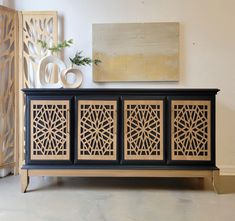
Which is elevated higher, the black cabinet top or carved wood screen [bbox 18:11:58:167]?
carved wood screen [bbox 18:11:58:167]

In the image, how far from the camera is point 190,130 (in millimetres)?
2266

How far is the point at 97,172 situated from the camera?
7.43ft

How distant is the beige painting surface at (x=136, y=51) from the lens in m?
2.79

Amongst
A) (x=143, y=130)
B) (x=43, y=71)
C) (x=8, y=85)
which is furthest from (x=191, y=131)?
(x=8, y=85)

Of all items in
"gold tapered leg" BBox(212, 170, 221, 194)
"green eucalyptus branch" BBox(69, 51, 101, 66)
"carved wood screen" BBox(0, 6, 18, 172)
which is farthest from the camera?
"carved wood screen" BBox(0, 6, 18, 172)

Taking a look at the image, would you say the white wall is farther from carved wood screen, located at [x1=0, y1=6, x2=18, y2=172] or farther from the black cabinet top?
carved wood screen, located at [x1=0, y1=6, x2=18, y2=172]

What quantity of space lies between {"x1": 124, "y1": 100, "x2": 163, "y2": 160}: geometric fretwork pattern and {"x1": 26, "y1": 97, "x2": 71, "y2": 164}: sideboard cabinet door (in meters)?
0.50

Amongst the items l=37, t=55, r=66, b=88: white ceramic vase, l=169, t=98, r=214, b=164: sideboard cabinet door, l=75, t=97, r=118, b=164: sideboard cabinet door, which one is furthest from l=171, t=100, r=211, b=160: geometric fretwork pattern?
l=37, t=55, r=66, b=88: white ceramic vase

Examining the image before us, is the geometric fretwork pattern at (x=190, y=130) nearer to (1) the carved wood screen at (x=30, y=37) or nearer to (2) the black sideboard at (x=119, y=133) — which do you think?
(2) the black sideboard at (x=119, y=133)

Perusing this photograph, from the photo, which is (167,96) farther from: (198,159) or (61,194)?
(61,194)

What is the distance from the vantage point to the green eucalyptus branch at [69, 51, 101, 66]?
262 cm

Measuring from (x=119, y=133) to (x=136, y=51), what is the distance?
3.18 feet

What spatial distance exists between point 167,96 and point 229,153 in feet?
3.57

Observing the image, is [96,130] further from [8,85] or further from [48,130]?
[8,85]
